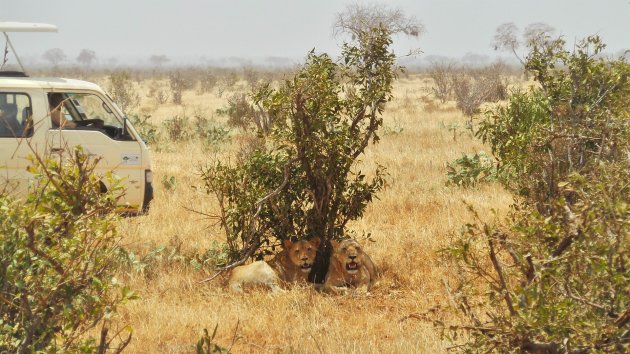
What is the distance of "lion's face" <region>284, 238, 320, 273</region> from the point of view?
7527 mm

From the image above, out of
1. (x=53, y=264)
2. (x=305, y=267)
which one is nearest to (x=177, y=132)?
(x=305, y=267)

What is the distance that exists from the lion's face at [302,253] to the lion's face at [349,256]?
27 centimetres

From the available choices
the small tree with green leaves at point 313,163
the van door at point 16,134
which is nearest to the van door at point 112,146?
the van door at point 16,134

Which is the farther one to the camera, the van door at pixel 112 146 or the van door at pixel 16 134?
the van door at pixel 112 146

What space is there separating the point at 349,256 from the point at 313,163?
979 millimetres

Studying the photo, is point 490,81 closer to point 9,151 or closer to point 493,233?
point 9,151

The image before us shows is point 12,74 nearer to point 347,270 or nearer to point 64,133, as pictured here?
point 64,133

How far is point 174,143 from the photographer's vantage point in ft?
60.0

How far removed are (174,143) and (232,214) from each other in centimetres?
1071

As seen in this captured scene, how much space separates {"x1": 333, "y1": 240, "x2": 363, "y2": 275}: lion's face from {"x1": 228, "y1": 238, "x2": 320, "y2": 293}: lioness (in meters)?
0.31

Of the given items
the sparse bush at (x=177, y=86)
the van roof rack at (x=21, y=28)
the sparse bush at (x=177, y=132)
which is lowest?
the sparse bush at (x=177, y=86)

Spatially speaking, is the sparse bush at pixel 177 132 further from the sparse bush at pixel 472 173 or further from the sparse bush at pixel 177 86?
the sparse bush at pixel 177 86

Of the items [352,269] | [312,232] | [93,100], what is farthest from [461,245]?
[93,100]

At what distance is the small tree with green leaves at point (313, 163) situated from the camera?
7.55 metres
